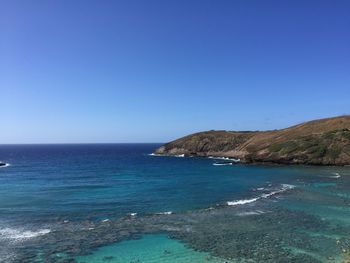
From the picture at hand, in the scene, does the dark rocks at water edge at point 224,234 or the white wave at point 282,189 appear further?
the white wave at point 282,189

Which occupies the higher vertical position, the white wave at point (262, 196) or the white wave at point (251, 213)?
the white wave at point (262, 196)

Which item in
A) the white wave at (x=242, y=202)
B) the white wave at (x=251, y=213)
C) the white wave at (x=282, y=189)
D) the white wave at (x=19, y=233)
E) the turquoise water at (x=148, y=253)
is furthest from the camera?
the white wave at (x=282, y=189)

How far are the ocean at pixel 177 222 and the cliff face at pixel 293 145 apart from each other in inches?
1604

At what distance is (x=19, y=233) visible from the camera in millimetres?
38656

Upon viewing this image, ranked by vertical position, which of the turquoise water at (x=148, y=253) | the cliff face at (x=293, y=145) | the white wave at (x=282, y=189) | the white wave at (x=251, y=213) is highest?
the cliff face at (x=293, y=145)

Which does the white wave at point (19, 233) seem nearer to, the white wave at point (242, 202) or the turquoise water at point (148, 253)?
the turquoise water at point (148, 253)

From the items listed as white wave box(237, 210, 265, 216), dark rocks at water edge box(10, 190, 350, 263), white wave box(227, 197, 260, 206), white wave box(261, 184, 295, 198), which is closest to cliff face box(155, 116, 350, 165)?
white wave box(261, 184, 295, 198)

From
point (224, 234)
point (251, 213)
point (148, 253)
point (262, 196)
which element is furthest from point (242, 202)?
point (148, 253)

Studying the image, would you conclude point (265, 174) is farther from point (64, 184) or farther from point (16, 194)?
point (16, 194)

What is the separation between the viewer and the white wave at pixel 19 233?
37.1 metres

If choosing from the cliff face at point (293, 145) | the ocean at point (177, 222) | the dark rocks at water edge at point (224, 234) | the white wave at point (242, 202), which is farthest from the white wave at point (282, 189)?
the cliff face at point (293, 145)

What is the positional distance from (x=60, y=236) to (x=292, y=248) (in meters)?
20.5

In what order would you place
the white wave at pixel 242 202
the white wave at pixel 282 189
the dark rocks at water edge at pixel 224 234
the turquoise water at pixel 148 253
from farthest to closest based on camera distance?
the white wave at pixel 282 189
the white wave at pixel 242 202
the dark rocks at water edge at pixel 224 234
the turquoise water at pixel 148 253

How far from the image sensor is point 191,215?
4662 cm
